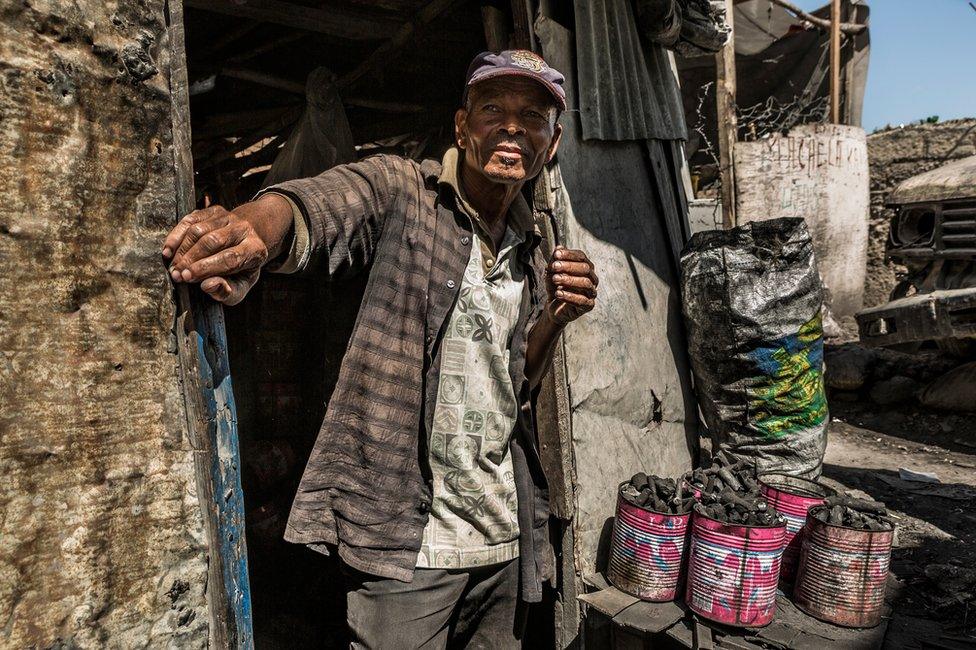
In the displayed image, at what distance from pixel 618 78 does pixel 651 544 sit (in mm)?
2364

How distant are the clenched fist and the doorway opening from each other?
70.5 inches

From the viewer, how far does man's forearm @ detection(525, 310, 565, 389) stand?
2096 mm

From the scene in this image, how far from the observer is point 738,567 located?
8.33 ft

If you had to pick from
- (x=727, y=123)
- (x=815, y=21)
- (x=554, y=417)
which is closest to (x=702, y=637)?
(x=554, y=417)

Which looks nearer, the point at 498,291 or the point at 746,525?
the point at 498,291

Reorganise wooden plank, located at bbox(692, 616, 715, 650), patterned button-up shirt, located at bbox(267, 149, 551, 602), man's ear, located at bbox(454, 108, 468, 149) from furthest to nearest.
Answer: wooden plank, located at bbox(692, 616, 715, 650), man's ear, located at bbox(454, 108, 468, 149), patterned button-up shirt, located at bbox(267, 149, 551, 602)

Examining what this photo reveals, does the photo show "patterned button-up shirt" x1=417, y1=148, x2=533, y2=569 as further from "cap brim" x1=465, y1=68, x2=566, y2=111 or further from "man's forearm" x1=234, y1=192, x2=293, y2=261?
"man's forearm" x1=234, y1=192, x2=293, y2=261

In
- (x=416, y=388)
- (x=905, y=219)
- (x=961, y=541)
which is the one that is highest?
(x=905, y=219)

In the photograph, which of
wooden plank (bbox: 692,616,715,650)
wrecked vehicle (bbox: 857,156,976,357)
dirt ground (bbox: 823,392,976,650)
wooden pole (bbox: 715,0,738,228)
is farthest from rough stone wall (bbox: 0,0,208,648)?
wooden pole (bbox: 715,0,738,228)

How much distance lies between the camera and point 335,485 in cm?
180

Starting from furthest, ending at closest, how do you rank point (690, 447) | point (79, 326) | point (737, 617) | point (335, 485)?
1. point (690, 447)
2. point (737, 617)
3. point (335, 485)
4. point (79, 326)

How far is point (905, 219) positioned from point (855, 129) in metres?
3.27

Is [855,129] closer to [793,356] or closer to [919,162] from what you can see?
[919,162]

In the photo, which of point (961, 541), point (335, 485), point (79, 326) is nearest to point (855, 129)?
point (961, 541)
